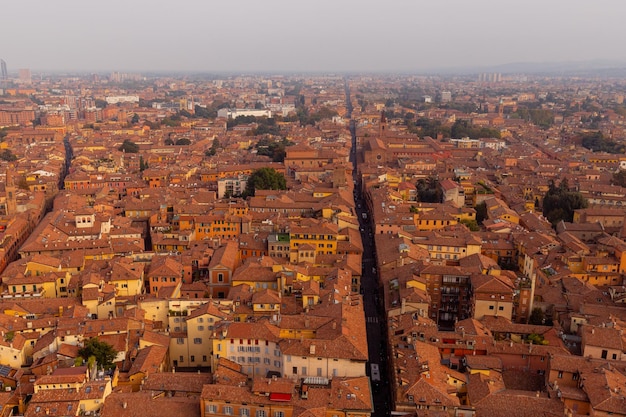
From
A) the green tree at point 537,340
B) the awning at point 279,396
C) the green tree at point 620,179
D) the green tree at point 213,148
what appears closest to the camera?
the awning at point 279,396

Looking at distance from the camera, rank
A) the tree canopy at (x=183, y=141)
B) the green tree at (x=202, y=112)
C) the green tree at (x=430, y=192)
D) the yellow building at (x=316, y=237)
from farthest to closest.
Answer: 1. the green tree at (x=202, y=112)
2. the tree canopy at (x=183, y=141)
3. the green tree at (x=430, y=192)
4. the yellow building at (x=316, y=237)

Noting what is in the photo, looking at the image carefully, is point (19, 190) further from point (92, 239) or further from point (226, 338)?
point (226, 338)

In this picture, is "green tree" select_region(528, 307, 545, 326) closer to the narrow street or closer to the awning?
the narrow street

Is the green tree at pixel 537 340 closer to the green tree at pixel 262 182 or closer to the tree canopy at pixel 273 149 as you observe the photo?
the green tree at pixel 262 182

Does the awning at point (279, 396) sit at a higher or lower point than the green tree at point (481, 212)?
higher

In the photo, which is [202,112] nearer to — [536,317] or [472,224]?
[472,224]

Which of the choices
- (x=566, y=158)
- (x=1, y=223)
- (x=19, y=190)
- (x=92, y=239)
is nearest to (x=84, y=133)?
(x=19, y=190)

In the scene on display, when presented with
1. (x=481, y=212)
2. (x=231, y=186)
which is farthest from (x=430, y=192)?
(x=231, y=186)

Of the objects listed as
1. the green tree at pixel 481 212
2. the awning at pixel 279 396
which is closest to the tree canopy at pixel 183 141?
the green tree at pixel 481 212
